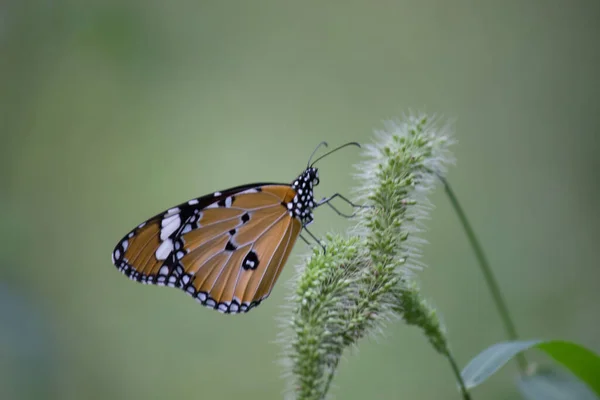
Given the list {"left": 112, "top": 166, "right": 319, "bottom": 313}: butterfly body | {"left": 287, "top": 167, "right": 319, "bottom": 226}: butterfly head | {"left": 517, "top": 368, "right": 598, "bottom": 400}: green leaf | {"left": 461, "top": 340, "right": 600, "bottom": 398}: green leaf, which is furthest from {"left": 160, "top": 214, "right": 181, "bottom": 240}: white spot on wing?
{"left": 517, "top": 368, "right": 598, "bottom": 400}: green leaf

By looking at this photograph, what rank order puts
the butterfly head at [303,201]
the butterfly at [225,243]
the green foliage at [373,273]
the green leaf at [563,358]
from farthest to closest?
the butterfly head at [303,201] < the butterfly at [225,243] < the green foliage at [373,273] < the green leaf at [563,358]

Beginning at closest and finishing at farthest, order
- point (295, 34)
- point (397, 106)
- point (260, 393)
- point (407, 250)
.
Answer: point (407, 250) < point (260, 393) < point (397, 106) < point (295, 34)

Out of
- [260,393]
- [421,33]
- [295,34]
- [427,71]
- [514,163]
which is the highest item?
[295,34]

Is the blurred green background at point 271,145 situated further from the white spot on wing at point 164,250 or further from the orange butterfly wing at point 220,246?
the white spot on wing at point 164,250

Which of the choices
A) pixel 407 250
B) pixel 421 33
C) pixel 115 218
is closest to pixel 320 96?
pixel 421 33

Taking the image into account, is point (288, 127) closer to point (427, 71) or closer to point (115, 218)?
point (427, 71)

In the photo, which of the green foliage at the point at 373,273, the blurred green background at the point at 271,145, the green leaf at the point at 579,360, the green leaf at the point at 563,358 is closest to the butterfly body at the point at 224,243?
the green foliage at the point at 373,273
